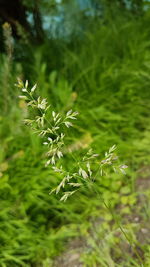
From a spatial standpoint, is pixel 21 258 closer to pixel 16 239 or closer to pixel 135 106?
pixel 16 239

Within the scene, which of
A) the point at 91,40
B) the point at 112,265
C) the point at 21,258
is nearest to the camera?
the point at 112,265

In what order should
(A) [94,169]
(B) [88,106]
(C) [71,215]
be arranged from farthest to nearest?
(B) [88,106], (A) [94,169], (C) [71,215]

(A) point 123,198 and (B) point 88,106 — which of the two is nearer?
(A) point 123,198

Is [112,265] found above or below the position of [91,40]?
below

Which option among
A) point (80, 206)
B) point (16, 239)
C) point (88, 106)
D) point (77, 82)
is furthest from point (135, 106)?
point (16, 239)

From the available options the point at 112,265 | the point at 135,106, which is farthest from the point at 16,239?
the point at 135,106

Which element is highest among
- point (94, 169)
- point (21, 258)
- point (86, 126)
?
point (86, 126)
